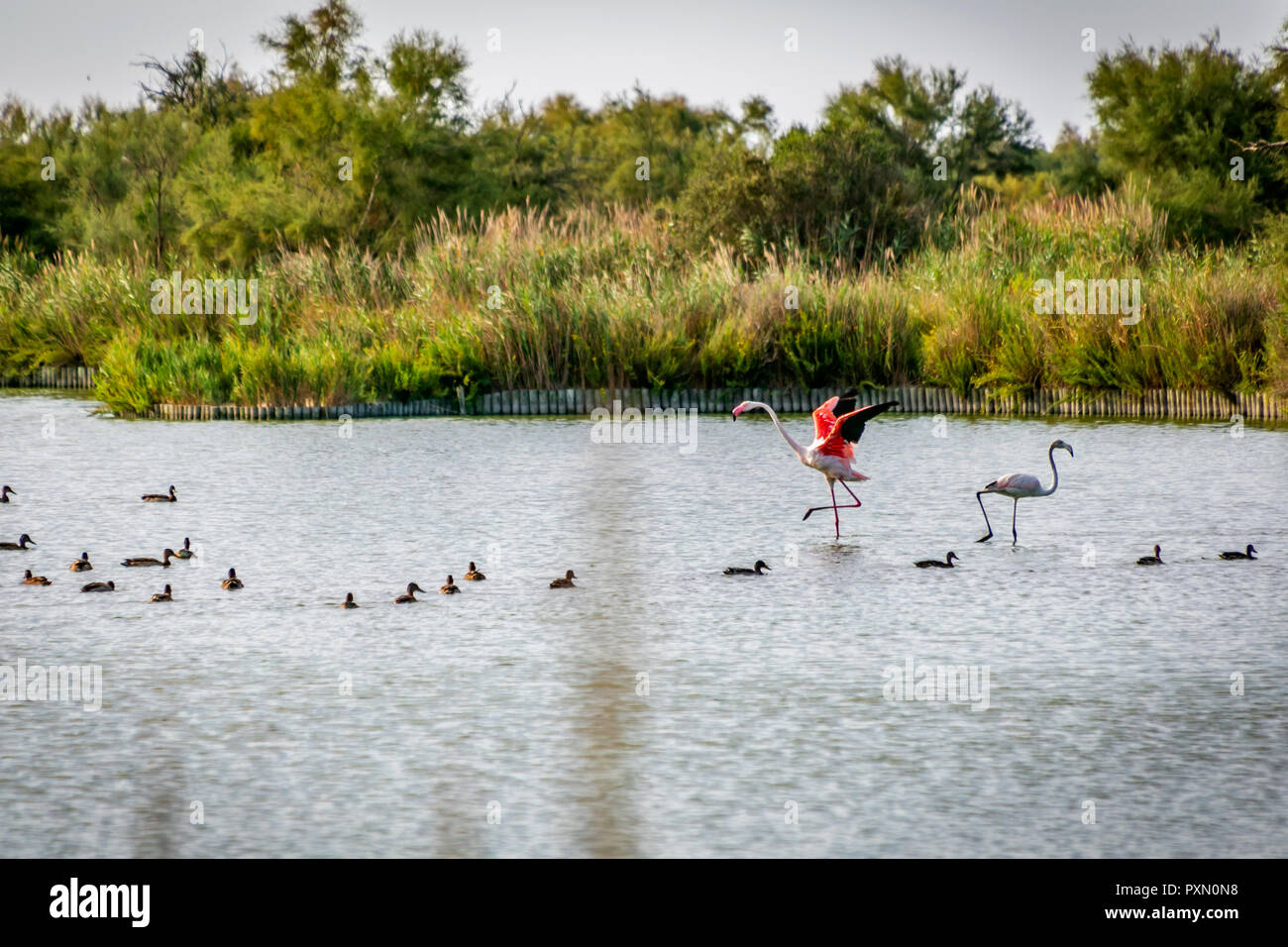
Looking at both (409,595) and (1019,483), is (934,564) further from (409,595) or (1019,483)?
(409,595)

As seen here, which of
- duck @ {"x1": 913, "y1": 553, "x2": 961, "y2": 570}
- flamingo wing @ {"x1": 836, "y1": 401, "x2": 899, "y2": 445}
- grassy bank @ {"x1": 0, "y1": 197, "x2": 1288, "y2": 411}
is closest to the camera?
duck @ {"x1": 913, "y1": 553, "x2": 961, "y2": 570}

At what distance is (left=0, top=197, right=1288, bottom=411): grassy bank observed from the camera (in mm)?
17125

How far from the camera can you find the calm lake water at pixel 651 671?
4375 millimetres

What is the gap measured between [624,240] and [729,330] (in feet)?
17.5

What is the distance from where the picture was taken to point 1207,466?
12.4 meters

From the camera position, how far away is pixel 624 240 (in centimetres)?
2391

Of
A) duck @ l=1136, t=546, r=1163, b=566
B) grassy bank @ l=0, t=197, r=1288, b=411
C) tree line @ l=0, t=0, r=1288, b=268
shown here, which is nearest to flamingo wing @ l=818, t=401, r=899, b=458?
duck @ l=1136, t=546, r=1163, b=566

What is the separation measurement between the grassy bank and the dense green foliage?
0.04 metres

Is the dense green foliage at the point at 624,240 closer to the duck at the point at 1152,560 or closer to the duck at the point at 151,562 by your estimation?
the duck at the point at 1152,560

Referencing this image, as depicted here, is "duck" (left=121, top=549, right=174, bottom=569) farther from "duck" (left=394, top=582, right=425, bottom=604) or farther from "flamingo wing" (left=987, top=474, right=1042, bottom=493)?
"flamingo wing" (left=987, top=474, right=1042, bottom=493)
